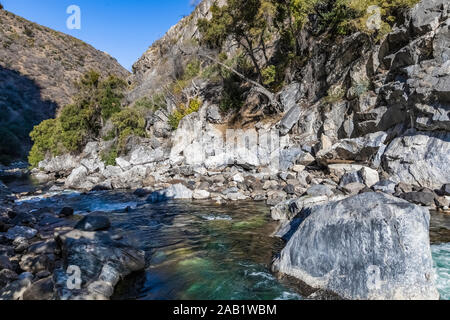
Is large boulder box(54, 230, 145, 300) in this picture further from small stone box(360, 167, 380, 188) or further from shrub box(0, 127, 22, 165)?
shrub box(0, 127, 22, 165)

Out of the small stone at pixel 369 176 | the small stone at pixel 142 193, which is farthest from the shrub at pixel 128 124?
the small stone at pixel 369 176

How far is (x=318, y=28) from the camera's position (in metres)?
19.0

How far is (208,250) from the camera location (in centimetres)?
588

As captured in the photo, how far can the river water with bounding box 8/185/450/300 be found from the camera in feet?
13.4

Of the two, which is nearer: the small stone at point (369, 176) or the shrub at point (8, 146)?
the small stone at point (369, 176)

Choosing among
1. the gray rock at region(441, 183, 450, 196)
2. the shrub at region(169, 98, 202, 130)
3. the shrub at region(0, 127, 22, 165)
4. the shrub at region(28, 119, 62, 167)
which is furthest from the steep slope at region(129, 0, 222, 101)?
the shrub at region(0, 127, 22, 165)

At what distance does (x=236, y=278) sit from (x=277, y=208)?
156 inches

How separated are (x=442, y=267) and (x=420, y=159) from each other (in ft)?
21.1

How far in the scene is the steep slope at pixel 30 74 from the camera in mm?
54287

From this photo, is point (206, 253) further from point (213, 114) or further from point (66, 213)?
point (213, 114)

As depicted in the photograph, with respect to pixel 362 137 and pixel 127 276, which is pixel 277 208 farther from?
pixel 362 137

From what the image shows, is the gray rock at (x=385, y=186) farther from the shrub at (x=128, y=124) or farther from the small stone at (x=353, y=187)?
the shrub at (x=128, y=124)

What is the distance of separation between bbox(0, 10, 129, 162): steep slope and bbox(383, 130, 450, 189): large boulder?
181 ft

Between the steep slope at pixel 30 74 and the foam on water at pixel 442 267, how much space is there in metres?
57.7
